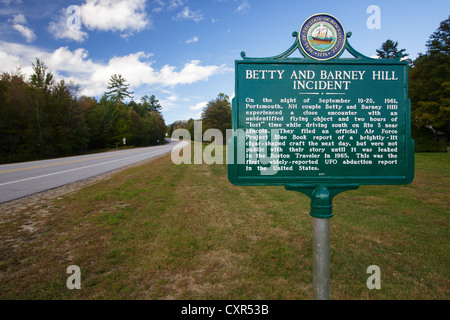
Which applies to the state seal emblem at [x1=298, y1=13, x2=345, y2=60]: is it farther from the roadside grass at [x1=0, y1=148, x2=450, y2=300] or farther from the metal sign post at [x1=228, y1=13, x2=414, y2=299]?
the roadside grass at [x1=0, y1=148, x2=450, y2=300]

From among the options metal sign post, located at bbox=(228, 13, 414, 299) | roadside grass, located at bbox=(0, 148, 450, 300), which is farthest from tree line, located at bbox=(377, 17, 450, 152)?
metal sign post, located at bbox=(228, 13, 414, 299)

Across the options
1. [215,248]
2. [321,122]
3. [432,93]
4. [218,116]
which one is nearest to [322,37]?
[321,122]

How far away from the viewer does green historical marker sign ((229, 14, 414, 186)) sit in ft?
9.53

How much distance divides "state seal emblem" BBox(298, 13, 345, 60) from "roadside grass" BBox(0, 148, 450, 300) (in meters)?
2.98

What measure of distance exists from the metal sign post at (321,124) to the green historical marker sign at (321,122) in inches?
0.4

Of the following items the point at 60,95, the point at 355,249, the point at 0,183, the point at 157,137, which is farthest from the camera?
the point at 157,137

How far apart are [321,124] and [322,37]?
1.00 meters

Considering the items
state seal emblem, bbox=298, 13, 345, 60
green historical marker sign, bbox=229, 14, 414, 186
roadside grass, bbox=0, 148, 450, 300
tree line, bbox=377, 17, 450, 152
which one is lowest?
roadside grass, bbox=0, 148, 450, 300

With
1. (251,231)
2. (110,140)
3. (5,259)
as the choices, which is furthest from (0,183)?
(110,140)

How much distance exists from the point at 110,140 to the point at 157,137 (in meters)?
29.8

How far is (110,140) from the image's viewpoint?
192 feet

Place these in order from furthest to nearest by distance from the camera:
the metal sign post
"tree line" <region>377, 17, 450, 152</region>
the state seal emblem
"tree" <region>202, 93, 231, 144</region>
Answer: "tree" <region>202, 93, 231, 144</region> < "tree line" <region>377, 17, 450, 152</region> < the metal sign post < the state seal emblem

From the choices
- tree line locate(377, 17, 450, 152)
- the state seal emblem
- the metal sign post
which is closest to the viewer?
the state seal emblem

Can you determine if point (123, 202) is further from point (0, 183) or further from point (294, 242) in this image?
point (0, 183)
